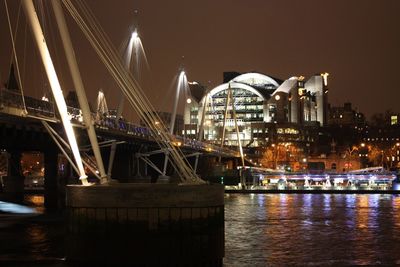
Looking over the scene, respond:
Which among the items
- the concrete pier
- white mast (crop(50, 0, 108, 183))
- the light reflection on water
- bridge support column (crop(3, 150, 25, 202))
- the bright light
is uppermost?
the bright light

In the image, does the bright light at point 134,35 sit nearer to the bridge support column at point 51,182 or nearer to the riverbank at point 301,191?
the bridge support column at point 51,182

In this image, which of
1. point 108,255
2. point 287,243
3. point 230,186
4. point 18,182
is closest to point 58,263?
point 108,255

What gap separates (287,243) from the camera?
40.3 meters

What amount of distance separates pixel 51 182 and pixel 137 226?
4460 centimetres

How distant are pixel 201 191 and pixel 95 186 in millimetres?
4202

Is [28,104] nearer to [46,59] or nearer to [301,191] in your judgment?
[46,59]

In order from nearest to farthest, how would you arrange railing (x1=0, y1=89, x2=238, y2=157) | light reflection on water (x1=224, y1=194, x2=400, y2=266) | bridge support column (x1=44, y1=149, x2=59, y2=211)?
light reflection on water (x1=224, y1=194, x2=400, y2=266) → railing (x1=0, y1=89, x2=238, y2=157) → bridge support column (x1=44, y1=149, x2=59, y2=211)

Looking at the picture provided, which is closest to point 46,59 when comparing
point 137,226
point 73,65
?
point 73,65

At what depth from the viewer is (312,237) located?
43594mm

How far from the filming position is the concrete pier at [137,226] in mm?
26984

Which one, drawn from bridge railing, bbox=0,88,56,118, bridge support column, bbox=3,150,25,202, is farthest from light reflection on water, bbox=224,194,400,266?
bridge support column, bbox=3,150,25,202

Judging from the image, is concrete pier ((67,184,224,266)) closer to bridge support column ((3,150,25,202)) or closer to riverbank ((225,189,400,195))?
bridge support column ((3,150,25,202))

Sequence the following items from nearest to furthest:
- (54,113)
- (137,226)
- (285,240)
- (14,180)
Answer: (137,226) < (285,240) < (54,113) < (14,180)

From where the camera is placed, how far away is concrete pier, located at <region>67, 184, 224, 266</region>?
1062 inches
